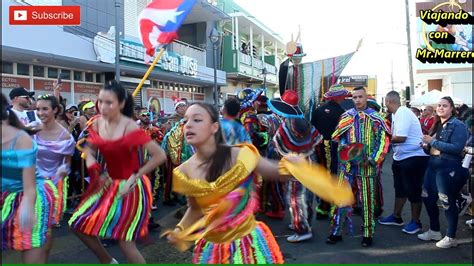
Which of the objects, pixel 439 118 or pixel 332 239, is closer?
pixel 332 239

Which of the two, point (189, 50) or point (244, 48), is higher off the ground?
point (244, 48)

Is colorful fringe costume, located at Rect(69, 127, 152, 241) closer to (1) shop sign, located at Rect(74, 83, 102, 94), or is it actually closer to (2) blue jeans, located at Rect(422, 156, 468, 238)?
(2) blue jeans, located at Rect(422, 156, 468, 238)

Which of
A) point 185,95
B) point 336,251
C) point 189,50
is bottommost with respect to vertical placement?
point 336,251

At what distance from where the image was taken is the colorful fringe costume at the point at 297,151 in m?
5.34

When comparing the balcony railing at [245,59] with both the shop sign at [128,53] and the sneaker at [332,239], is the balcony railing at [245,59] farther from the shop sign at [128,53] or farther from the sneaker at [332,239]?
the sneaker at [332,239]

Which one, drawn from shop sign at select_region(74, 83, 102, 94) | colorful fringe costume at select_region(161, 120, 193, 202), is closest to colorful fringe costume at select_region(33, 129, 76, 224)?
colorful fringe costume at select_region(161, 120, 193, 202)

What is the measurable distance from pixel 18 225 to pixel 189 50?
21.1 meters

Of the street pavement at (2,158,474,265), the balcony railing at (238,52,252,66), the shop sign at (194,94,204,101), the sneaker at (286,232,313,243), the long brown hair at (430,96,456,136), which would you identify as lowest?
the street pavement at (2,158,474,265)

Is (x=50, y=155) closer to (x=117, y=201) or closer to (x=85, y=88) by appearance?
(x=117, y=201)

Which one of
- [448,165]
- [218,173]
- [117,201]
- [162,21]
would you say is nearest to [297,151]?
[448,165]

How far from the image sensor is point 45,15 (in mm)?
13484

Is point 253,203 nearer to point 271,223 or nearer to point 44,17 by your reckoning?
point 271,223

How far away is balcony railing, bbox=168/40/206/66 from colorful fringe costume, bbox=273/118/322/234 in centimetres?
1613

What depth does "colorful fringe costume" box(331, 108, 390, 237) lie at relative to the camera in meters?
5.04
